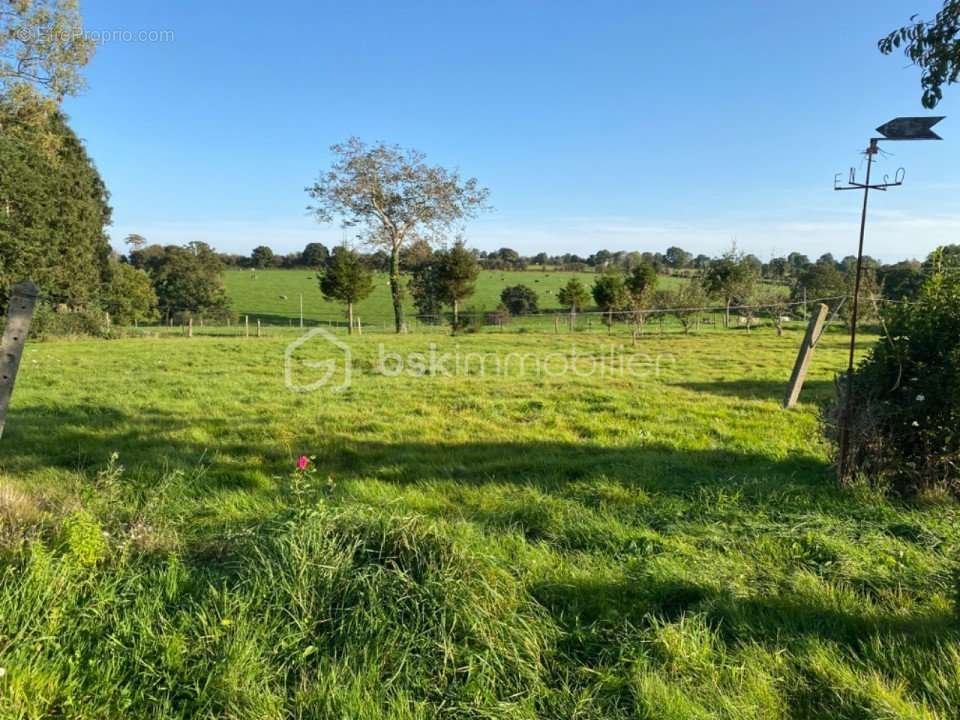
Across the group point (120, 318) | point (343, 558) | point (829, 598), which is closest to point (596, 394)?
point (829, 598)

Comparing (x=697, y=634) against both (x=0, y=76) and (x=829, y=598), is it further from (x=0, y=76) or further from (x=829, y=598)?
(x=0, y=76)

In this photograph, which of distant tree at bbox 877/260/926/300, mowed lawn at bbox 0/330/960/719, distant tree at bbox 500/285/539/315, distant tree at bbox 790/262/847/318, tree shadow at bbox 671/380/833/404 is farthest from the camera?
distant tree at bbox 500/285/539/315

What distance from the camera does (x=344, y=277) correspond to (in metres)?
34.0

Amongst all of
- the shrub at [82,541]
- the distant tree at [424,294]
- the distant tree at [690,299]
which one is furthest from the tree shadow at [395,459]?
the distant tree at [424,294]

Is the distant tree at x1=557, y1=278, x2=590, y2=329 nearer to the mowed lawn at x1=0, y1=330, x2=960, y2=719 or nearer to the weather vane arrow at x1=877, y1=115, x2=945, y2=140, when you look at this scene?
the mowed lawn at x1=0, y1=330, x2=960, y2=719

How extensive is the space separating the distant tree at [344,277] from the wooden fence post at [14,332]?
31.2 m

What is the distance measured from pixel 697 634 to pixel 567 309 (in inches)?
1614

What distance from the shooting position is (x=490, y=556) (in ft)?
9.39

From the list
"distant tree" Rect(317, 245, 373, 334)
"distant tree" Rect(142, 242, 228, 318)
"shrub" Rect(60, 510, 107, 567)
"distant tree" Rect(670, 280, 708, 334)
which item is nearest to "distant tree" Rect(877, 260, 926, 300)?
"shrub" Rect(60, 510, 107, 567)

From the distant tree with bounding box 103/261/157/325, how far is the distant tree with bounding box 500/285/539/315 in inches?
1252

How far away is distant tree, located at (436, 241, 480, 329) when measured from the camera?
114 feet

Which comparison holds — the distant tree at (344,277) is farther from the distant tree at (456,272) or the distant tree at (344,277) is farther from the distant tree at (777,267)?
the distant tree at (777,267)

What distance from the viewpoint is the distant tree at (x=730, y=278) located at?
32312mm

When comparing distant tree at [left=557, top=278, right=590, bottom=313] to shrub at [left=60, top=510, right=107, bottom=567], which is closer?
shrub at [left=60, top=510, right=107, bottom=567]
